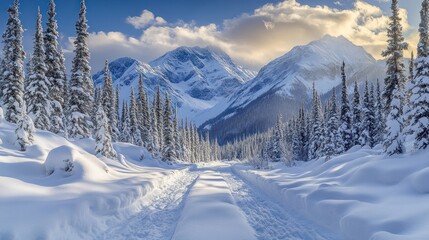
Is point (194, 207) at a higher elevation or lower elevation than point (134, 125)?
lower

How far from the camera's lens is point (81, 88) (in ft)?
115

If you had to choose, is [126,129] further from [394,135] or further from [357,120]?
[394,135]

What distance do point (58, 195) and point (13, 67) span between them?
1066 inches

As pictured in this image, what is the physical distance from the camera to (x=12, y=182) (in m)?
11.9

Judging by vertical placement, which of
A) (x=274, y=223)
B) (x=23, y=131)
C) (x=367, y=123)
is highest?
(x=367, y=123)

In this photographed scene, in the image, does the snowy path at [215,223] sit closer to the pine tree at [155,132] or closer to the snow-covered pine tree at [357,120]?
the snow-covered pine tree at [357,120]

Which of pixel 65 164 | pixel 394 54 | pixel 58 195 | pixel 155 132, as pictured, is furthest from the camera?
pixel 155 132

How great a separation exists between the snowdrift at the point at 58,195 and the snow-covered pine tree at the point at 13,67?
14.0m

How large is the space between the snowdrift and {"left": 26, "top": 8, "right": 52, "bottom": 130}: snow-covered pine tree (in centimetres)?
1416

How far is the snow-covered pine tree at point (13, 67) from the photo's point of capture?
32969mm

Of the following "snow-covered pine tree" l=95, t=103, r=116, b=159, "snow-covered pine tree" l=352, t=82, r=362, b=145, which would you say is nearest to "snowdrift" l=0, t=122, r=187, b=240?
"snow-covered pine tree" l=95, t=103, r=116, b=159

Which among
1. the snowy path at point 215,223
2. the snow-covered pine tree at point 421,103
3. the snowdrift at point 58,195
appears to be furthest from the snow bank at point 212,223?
the snow-covered pine tree at point 421,103

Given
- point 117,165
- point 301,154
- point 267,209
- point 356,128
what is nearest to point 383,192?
point 267,209

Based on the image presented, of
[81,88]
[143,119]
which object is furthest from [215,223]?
[143,119]
